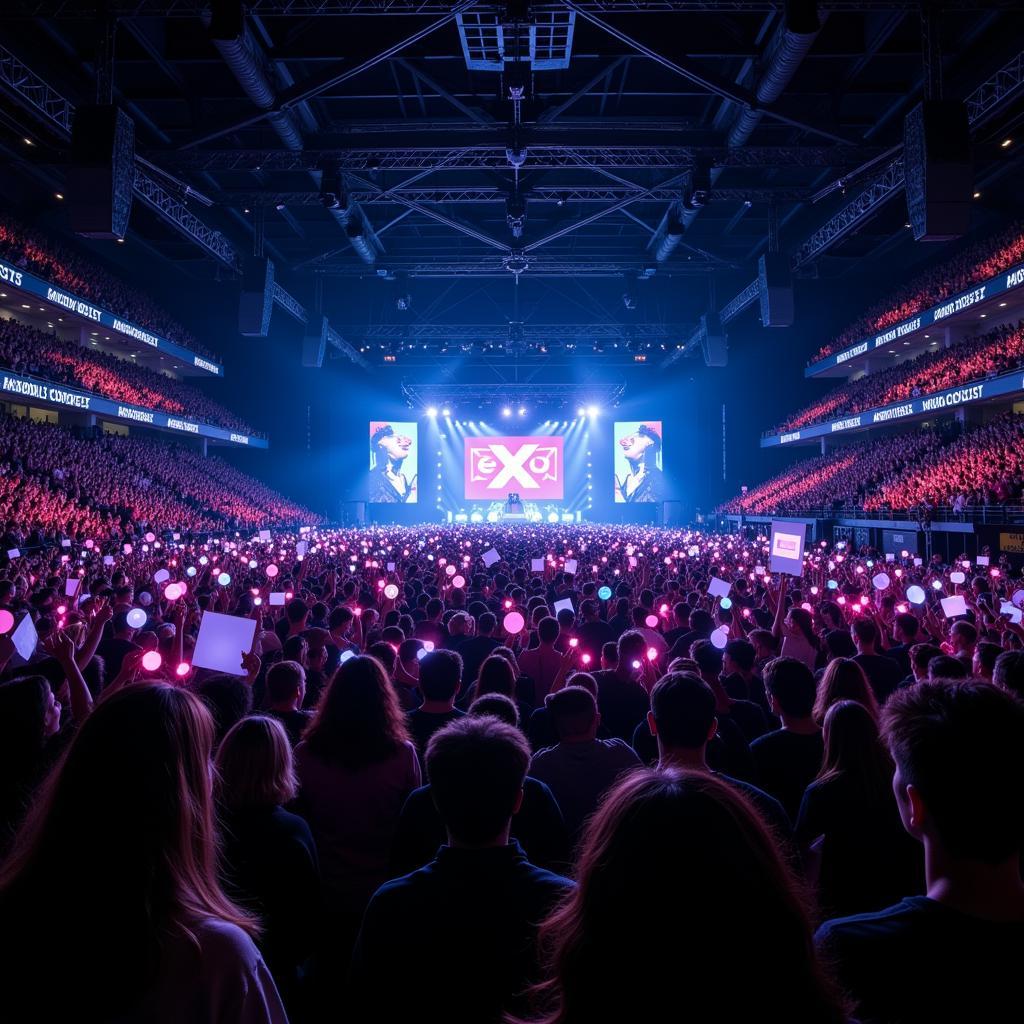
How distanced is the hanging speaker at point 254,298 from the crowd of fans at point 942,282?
970 inches

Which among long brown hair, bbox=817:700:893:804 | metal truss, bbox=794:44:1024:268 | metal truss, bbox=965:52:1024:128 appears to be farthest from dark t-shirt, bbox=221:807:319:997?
metal truss, bbox=794:44:1024:268

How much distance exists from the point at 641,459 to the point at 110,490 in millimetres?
31210

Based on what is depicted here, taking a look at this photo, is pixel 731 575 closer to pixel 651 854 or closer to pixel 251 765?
pixel 251 765

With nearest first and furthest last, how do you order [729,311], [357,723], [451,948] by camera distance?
1. [451,948]
2. [357,723]
3. [729,311]

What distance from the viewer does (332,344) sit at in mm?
39562

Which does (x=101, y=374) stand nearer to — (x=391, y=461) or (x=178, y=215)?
(x=178, y=215)

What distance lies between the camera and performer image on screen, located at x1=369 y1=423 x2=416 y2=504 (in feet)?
158

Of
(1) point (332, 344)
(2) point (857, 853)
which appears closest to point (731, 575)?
(2) point (857, 853)

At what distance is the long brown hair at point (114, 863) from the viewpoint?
4.85 ft

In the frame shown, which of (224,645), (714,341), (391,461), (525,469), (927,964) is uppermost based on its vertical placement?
(714,341)

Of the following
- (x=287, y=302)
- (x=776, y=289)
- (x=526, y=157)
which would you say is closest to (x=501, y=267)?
(x=287, y=302)

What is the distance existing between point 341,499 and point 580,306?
66.5 ft

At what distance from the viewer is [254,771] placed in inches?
112

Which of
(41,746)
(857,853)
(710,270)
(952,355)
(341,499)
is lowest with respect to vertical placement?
(857,853)
